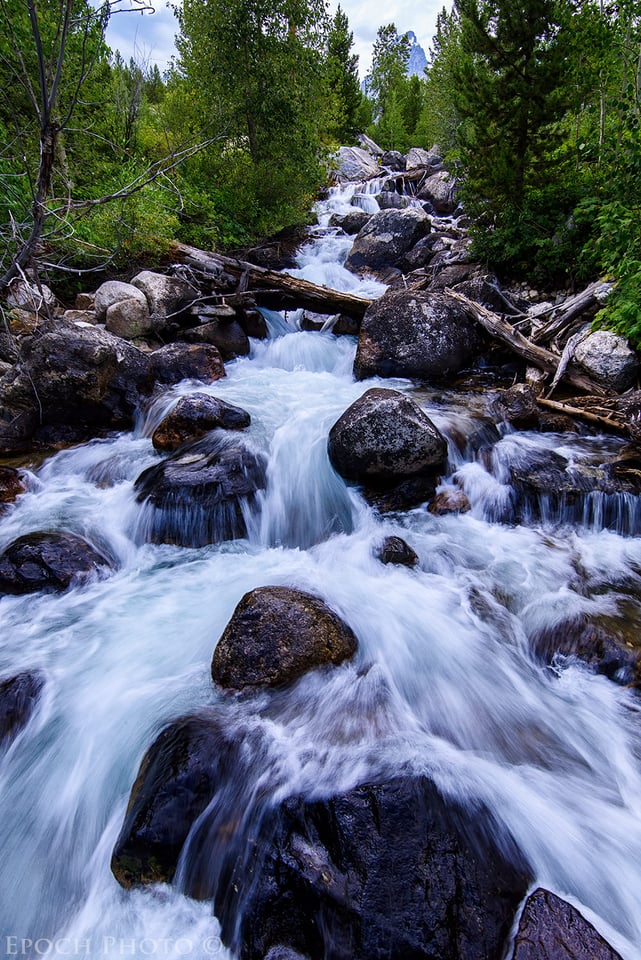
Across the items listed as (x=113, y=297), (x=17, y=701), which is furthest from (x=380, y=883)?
(x=113, y=297)

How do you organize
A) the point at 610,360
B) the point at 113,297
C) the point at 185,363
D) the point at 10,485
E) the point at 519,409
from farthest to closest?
the point at 113,297 < the point at 185,363 < the point at 519,409 < the point at 610,360 < the point at 10,485

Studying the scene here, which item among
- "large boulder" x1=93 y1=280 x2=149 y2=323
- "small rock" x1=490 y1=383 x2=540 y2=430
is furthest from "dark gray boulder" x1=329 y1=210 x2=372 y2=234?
"small rock" x1=490 y1=383 x2=540 y2=430

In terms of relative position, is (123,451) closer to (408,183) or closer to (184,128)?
(184,128)

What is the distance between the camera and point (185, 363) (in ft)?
27.2

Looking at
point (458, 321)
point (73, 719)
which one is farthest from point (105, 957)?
point (458, 321)

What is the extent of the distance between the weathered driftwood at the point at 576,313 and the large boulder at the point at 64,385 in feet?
22.4

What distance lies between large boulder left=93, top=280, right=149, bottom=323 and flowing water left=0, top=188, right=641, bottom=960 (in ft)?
11.3

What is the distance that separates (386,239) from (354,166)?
15563 millimetres

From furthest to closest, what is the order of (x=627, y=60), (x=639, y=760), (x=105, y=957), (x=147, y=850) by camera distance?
1. (x=627, y=60)
2. (x=639, y=760)
3. (x=147, y=850)
4. (x=105, y=957)

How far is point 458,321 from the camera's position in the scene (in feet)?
26.7

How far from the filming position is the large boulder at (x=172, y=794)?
7.97ft

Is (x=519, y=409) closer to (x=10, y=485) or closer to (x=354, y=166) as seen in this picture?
(x=10, y=485)

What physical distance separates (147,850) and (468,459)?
514 cm

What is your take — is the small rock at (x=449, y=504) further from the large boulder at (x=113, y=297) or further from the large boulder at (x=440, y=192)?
the large boulder at (x=440, y=192)
